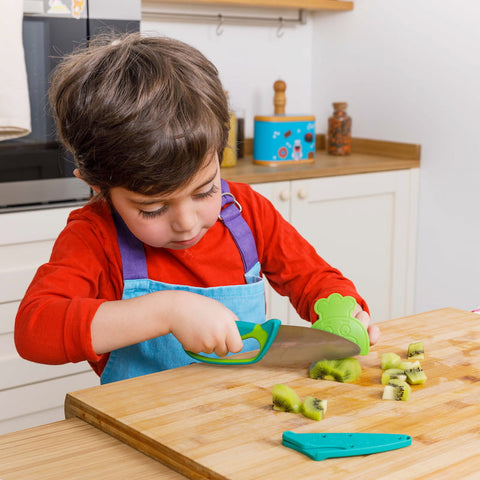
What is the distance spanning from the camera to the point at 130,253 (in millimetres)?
1051

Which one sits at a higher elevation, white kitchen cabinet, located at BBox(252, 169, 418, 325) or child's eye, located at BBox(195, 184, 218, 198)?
child's eye, located at BBox(195, 184, 218, 198)

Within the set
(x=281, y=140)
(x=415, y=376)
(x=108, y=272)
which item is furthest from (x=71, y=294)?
(x=281, y=140)

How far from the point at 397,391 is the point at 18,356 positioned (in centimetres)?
126

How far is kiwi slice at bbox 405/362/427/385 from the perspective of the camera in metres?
0.83

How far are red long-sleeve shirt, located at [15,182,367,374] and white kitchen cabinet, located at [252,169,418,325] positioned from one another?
913 mm

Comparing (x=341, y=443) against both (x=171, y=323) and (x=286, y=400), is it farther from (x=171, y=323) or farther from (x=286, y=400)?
(x=171, y=323)

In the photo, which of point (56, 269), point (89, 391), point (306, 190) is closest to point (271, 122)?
point (306, 190)

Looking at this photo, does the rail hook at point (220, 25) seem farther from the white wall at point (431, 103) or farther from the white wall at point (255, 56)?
the white wall at point (431, 103)

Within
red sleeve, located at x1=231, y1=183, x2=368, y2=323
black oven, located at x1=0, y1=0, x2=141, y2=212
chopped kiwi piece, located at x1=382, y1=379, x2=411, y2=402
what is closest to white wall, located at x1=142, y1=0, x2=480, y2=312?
black oven, located at x1=0, y1=0, x2=141, y2=212

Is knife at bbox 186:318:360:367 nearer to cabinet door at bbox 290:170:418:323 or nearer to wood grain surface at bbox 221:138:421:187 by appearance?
wood grain surface at bbox 221:138:421:187

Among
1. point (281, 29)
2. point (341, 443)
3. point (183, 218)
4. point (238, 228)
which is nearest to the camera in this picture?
point (341, 443)

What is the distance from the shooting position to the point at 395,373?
33.1 inches

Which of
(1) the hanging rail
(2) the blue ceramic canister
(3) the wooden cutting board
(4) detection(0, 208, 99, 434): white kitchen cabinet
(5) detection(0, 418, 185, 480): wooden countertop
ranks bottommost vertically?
(4) detection(0, 208, 99, 434): white kitchen cabinet

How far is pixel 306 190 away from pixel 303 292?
3.52 feet
